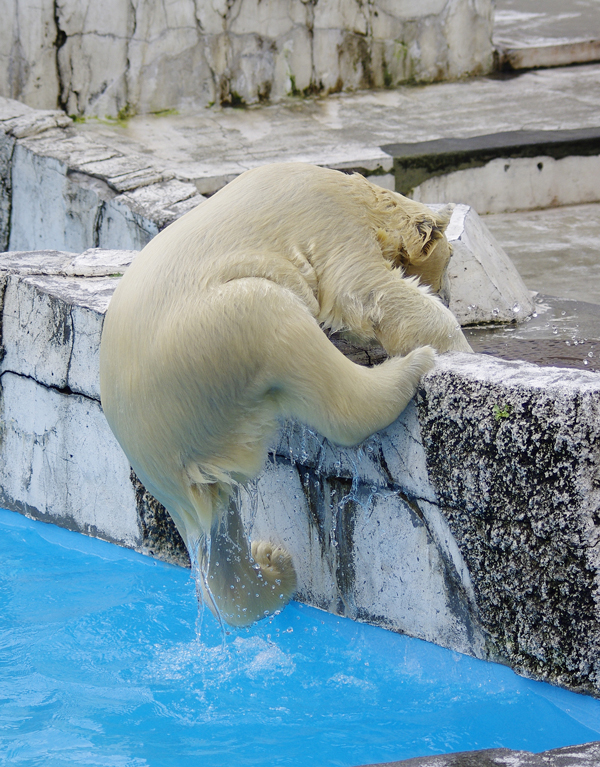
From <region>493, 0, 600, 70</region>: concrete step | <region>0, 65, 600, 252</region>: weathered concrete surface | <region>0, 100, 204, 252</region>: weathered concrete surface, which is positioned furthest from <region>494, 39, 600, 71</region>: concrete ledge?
<region>0, 100, 204, 252</region>: weathered concrete surface

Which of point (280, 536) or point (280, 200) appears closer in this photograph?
point (280, 200)

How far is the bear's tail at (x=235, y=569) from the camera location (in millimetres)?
2592

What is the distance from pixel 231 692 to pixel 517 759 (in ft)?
3.48

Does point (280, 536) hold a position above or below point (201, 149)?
below

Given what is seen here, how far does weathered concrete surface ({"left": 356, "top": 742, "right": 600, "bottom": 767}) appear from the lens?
1.79m

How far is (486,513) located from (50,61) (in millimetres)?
5174

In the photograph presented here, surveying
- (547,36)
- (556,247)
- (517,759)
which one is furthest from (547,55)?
(517,759)

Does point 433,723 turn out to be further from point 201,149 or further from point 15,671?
point 201,149

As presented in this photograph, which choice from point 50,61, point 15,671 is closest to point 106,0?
point 50,61

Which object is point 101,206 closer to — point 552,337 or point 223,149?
point 223,149

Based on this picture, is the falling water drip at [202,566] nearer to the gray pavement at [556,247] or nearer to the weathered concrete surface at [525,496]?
the weathered concrete surface at [525,496]

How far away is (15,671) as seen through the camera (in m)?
2.77

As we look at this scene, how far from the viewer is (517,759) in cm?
183

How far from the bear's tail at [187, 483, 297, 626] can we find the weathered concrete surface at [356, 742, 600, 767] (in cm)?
93
